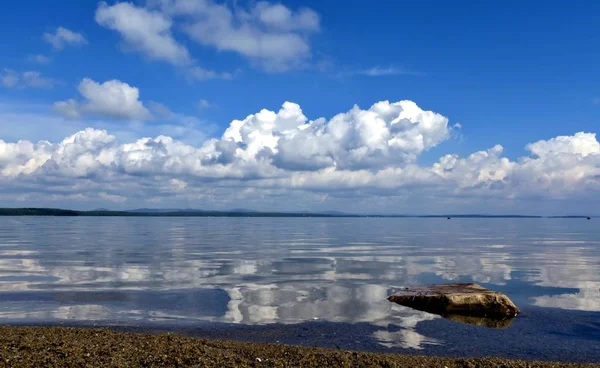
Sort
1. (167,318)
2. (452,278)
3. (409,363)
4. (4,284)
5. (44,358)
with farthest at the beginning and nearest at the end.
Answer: (452,278) < (4,284) < (167,318) < (409,363) < (44,358)

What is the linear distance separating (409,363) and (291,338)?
17.4 feet

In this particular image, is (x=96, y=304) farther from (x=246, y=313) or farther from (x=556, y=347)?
(x=556, y=347)

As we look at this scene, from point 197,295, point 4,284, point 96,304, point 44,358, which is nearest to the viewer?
point 44,358

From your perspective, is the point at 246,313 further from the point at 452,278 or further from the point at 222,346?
the point at 452,278

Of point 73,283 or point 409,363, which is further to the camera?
point 73,283

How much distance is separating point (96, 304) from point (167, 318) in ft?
Answer: 16.6

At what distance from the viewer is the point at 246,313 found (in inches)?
874

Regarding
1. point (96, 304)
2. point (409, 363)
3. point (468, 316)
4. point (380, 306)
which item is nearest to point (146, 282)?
point (96, 304)

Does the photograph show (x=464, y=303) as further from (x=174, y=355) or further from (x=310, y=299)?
(x=174, y=355)

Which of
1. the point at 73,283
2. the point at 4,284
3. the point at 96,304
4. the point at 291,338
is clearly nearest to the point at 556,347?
the point at 291,338

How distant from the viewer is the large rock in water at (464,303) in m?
22.5

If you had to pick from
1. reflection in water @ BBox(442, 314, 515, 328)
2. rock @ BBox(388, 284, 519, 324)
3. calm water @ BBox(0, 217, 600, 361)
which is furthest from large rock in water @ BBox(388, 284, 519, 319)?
calm water @ BBox(0, 217, 600, 361)

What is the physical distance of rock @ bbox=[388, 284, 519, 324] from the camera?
22.5 metres

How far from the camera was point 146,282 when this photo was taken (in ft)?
102
